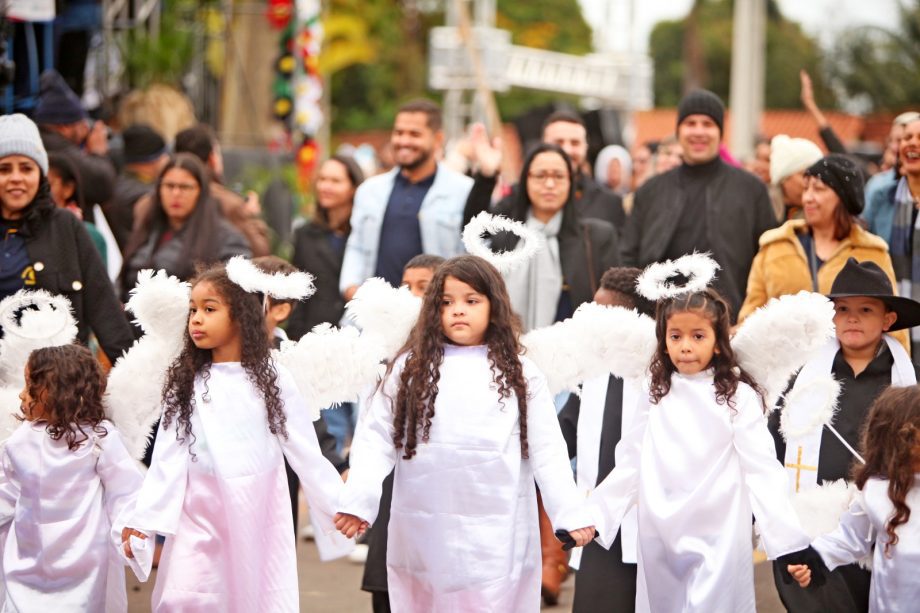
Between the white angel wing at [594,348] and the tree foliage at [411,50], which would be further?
the tree foliage at [411,50]

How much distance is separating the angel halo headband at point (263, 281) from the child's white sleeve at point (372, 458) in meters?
0.51

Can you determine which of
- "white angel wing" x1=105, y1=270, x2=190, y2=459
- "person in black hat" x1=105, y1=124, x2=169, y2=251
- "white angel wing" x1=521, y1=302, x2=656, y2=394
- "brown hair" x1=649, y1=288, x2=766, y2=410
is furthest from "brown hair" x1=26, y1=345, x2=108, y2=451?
"person in black hat" x1=105, y1=124, x2=169, y2=251

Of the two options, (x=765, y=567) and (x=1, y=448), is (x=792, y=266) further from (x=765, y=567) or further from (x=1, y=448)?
(x=1, y=448)

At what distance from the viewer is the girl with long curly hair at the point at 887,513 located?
521 centimetres

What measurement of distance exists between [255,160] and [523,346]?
444 inches

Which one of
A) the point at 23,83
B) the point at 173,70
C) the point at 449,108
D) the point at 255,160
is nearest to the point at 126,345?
the point at 23,83

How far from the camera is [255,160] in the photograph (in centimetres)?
1650

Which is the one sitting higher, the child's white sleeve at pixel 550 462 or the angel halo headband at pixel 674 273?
the angel halo headband at pixel 674 273

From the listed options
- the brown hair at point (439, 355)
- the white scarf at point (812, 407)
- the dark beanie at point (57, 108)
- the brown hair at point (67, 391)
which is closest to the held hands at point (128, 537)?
the brown hair at point (67, 391)

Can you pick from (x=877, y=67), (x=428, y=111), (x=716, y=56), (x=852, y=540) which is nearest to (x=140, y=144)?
(x=428, y=111)

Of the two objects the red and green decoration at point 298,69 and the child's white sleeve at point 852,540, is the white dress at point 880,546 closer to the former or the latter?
the child's white sleeve at point 852,540

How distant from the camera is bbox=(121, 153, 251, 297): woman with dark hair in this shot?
781 centimetres

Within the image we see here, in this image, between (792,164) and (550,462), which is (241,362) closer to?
(550,462)

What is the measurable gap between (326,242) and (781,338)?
13.7 ft
